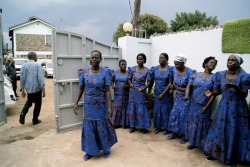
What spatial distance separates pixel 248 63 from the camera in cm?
538

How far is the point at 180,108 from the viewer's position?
473 cm

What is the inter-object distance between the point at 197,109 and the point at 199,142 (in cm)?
63

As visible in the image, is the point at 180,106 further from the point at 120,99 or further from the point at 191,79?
the point at 120,99

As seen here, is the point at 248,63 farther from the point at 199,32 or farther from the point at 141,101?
the point at 141,101

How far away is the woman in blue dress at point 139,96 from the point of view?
524cm

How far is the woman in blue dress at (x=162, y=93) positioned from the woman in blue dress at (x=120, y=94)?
0.70 m

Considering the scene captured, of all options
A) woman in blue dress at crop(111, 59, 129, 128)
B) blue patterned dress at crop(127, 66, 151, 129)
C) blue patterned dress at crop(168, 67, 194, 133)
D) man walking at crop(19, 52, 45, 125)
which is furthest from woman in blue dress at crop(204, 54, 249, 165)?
man walking at crop(19, 52, 45, 125)

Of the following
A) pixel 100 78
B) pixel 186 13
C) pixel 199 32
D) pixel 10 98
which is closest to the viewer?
pixel 100 78

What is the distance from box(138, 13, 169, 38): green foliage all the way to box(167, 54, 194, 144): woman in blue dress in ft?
61.6

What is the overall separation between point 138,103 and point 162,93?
0.64m

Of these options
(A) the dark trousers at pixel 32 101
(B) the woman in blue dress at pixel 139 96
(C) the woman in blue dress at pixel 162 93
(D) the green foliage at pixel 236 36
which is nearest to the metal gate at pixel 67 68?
(A) the dark trousers at pixel 32 101

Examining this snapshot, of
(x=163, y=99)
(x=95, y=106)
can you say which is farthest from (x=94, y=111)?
(x=163, y=99)

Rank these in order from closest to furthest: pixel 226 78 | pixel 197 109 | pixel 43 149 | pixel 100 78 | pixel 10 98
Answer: pixel 226 78 → pixel 100 78 → pixel 197 109 → pixel 43 149 → pixel 10 98

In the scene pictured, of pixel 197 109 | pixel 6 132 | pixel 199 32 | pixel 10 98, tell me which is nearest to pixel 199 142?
pixel 197 109
